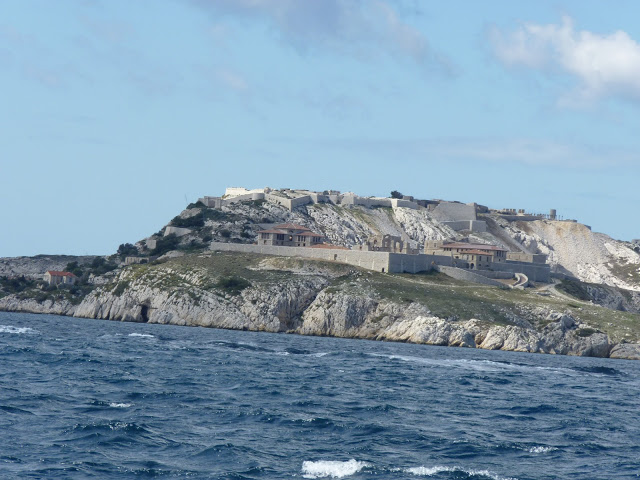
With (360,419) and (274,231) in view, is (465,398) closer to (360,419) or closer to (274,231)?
(360,419)

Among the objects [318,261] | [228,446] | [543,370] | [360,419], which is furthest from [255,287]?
[228,446]

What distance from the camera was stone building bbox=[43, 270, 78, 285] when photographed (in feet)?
506

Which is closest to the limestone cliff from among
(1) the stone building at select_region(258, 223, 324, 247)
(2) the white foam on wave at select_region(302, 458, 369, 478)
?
(1) the stone building at select_region(258, 223, 324, 247)

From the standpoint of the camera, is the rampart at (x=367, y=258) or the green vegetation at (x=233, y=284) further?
the rampart at (x=367, y=258)

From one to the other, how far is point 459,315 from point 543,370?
34612 millimetres

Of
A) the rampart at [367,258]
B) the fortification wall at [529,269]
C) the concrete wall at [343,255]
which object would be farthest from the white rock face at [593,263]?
the concrete wall at [343,255]

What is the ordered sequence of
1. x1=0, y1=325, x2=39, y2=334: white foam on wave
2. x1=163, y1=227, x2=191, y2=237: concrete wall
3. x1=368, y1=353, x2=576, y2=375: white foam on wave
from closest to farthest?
x1=368, y1=353, x2=576, y2=375: white foam on wave, x1=0, y1=325, x2=39, y2=334: white foam on wave, x1=163, y1=227, x2=191, y2=237: concrete wall

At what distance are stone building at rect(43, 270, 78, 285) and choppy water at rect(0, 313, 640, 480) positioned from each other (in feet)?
235

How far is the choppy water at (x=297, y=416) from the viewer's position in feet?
124

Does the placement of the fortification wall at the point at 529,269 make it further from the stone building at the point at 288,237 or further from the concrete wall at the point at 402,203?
the concrete wall at the point at 402,203

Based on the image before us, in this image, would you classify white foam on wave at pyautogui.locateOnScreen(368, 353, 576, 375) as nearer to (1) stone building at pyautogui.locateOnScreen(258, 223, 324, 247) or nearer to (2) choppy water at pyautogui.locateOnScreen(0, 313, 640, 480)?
(2) choppy water at pyautogui.locateOnScreen(0, 313, 640, 480)

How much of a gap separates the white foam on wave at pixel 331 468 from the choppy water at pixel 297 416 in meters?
0.11

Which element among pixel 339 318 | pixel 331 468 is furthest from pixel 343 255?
pixel 331 468

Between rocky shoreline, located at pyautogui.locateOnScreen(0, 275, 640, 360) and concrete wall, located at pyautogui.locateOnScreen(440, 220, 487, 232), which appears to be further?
concrete wall, located at pyautogui.locateOnScreen(440, 220, 487, 232)
